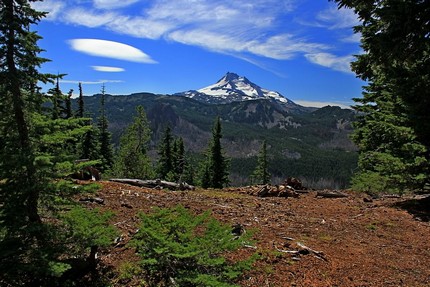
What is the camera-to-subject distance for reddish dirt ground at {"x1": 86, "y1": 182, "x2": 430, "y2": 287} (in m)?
7.48

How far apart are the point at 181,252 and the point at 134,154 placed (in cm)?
2875

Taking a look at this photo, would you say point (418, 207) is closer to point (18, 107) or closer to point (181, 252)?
point (181, 252)

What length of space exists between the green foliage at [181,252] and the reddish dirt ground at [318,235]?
2.15ft

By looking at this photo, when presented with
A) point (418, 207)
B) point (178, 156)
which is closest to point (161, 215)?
point (418, 207)

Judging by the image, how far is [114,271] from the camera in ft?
24.1

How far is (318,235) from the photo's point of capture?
10.2 metres

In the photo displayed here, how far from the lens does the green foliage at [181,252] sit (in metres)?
6.26

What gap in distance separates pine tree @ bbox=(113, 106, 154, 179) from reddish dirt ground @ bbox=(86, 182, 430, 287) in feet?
60.3

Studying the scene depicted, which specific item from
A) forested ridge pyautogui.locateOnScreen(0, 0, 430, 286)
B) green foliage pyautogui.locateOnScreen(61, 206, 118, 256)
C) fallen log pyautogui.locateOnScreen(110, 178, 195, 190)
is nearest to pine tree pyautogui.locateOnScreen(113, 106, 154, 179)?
fallen log pyautogui.locateOnScreen(110, 178, 195, 190)

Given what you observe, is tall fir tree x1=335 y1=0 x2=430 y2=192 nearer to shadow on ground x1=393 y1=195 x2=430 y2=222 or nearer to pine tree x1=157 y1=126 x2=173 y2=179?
shadow on ground x1=393 y1=195 x2=430 y2=222

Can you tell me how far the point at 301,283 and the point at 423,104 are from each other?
10558 millimetres

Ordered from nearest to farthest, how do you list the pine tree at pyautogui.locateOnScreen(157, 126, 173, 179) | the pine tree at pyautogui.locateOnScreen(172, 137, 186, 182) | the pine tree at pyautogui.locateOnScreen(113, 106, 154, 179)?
the pine tree at pyautogui.locateOnScreen(113, 106, 154, 179) < the pine tree at pyautogui.locateOnScreen(172, 137, 186, 182) < the pine tree at pyautogui.locateOnScreen(157, 126, 173, 179)

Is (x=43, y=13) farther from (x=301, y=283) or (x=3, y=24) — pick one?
(x=301, y=283)

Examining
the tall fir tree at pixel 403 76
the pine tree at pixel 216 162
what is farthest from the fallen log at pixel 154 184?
the pine tree at pixel 216 162
